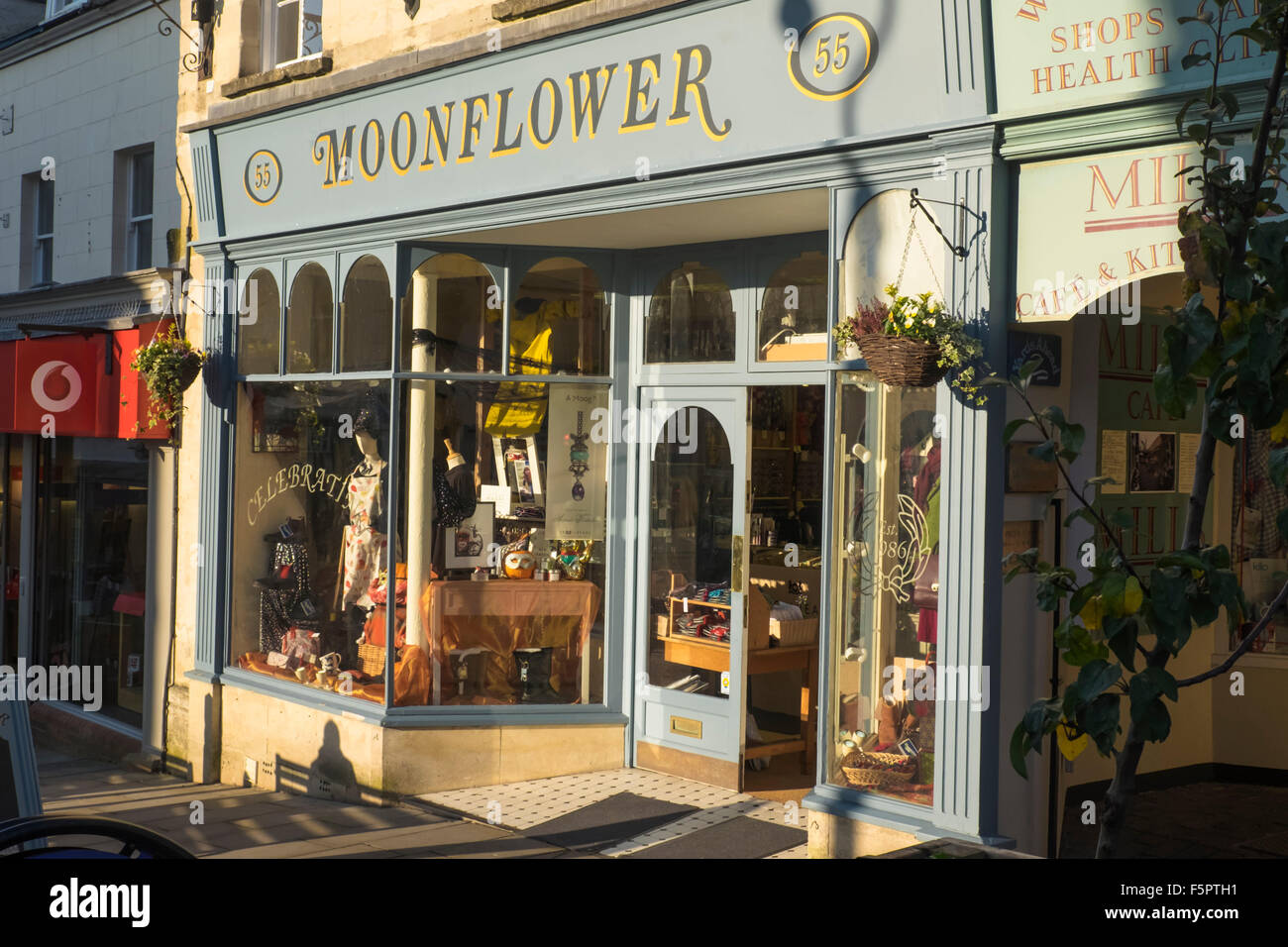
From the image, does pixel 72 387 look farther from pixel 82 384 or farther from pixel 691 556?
pixel 691 556

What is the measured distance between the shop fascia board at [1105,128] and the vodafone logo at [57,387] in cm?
906

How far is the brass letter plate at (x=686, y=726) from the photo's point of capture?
8250 mm

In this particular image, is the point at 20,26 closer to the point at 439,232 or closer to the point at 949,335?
the point at 439,232

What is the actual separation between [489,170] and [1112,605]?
20.2 ft

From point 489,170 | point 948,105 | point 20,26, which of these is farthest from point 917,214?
point 20,26

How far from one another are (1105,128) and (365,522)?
5797 mm

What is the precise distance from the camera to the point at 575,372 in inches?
348

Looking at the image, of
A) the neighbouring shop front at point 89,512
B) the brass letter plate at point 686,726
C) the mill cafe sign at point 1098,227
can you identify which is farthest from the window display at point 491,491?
the mill cafe sign at point 1098,227

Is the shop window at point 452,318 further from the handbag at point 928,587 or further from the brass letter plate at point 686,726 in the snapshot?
the handbag at point 928,587

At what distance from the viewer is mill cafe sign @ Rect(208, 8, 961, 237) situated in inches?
252

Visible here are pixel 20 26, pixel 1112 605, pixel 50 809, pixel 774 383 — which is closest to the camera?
pixel 1112 605

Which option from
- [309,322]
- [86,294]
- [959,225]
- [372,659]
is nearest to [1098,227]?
[959,225]

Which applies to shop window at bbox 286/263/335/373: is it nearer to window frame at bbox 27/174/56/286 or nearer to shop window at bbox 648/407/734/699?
shop window at bbox 648/407/734/699

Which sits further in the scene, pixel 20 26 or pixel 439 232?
pixel 20 26
